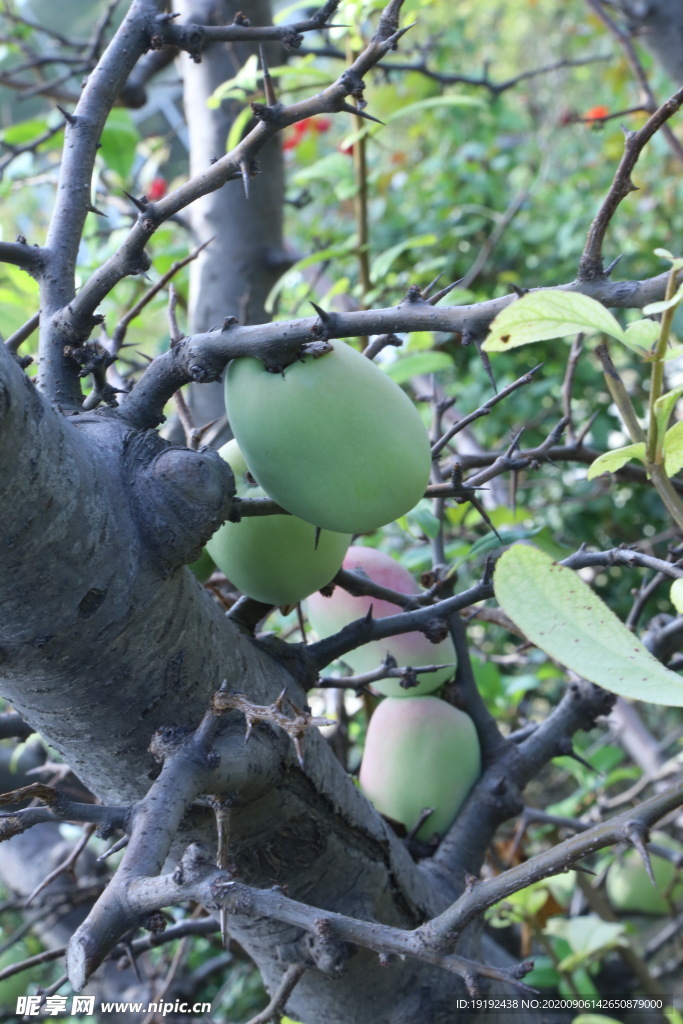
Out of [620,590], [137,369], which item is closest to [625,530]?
[620,590]

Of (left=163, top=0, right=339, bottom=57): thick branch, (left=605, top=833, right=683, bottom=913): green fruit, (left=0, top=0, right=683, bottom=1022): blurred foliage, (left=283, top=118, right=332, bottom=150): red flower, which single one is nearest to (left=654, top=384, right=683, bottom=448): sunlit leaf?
(left=163, top=0, right=339, bottom=57): thick branch

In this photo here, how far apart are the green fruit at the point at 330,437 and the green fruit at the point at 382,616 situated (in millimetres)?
262

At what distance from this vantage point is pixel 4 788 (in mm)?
1084

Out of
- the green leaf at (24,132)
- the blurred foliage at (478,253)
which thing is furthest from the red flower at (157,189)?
the green leaf at (24,132)

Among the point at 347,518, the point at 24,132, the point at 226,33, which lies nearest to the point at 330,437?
the point at 347,518

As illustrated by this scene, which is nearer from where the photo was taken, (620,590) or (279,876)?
(279,876)

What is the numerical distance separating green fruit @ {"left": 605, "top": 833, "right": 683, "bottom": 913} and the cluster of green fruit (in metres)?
0.61

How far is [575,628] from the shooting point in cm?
28

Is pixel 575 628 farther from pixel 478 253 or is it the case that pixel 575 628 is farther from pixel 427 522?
pixel 478 253

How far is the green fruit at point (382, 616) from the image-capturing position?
0.64 meters

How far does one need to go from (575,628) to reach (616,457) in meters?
0.09

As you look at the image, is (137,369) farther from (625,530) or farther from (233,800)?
(625,530)

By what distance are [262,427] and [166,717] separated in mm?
143

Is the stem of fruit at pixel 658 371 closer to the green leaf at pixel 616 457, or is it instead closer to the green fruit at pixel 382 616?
the green leaf at pixel 616 457
